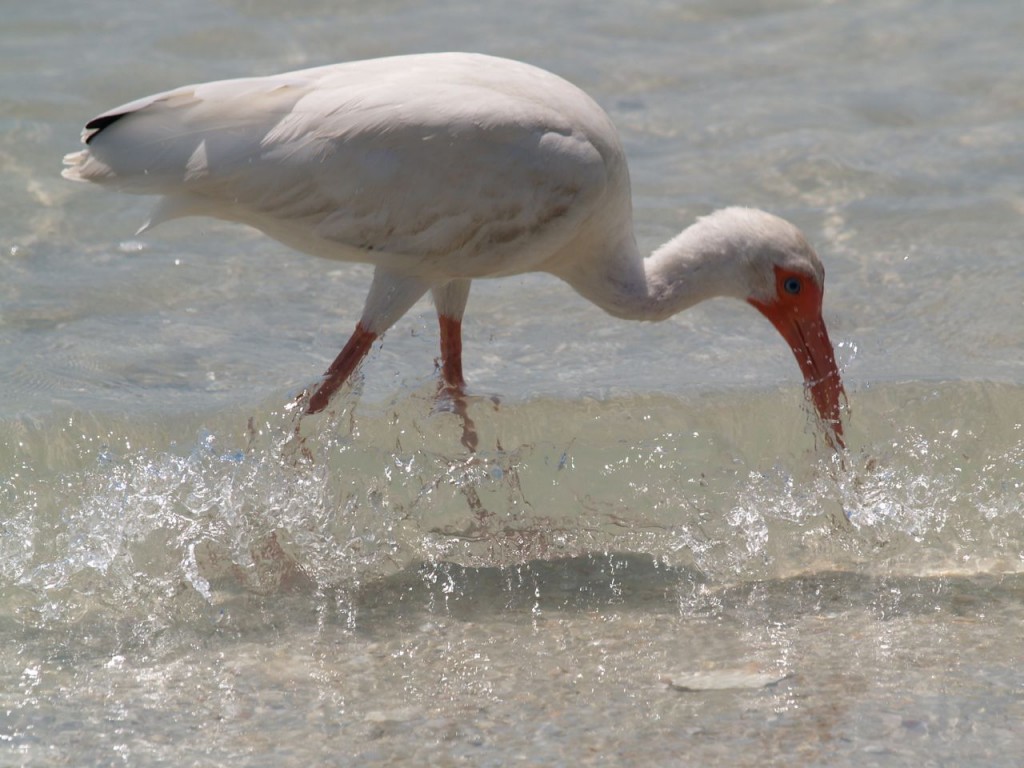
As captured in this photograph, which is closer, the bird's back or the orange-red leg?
the bird's back

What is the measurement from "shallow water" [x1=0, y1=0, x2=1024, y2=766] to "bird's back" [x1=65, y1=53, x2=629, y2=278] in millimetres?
818

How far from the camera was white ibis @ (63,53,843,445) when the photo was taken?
5309 millimetres

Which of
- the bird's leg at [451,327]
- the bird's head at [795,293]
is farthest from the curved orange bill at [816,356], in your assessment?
the bird's leg at [451,327]

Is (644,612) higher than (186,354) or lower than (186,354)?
lower

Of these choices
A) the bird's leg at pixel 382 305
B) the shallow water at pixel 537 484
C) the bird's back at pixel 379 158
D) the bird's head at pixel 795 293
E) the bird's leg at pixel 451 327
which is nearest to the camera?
the shallow water at pixel 537 484

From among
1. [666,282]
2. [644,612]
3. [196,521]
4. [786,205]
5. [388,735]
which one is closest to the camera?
[388,735]

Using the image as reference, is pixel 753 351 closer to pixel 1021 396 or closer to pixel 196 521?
pixel 1021 396

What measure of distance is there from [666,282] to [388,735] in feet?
8.04

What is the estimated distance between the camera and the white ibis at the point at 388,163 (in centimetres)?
531

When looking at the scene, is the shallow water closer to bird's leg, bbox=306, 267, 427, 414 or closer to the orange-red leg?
the orange-red leg

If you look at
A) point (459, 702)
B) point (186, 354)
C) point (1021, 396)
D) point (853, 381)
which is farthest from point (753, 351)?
point (459, 702)

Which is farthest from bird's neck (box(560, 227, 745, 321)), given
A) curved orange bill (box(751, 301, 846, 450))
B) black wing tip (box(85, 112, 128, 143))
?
black wing tip (box(85, 112, 128, 143))

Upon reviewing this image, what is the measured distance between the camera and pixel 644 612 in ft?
16.5

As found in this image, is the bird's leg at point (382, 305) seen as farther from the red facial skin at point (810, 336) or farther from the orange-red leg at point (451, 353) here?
the red facial skin at point (810, 336)
